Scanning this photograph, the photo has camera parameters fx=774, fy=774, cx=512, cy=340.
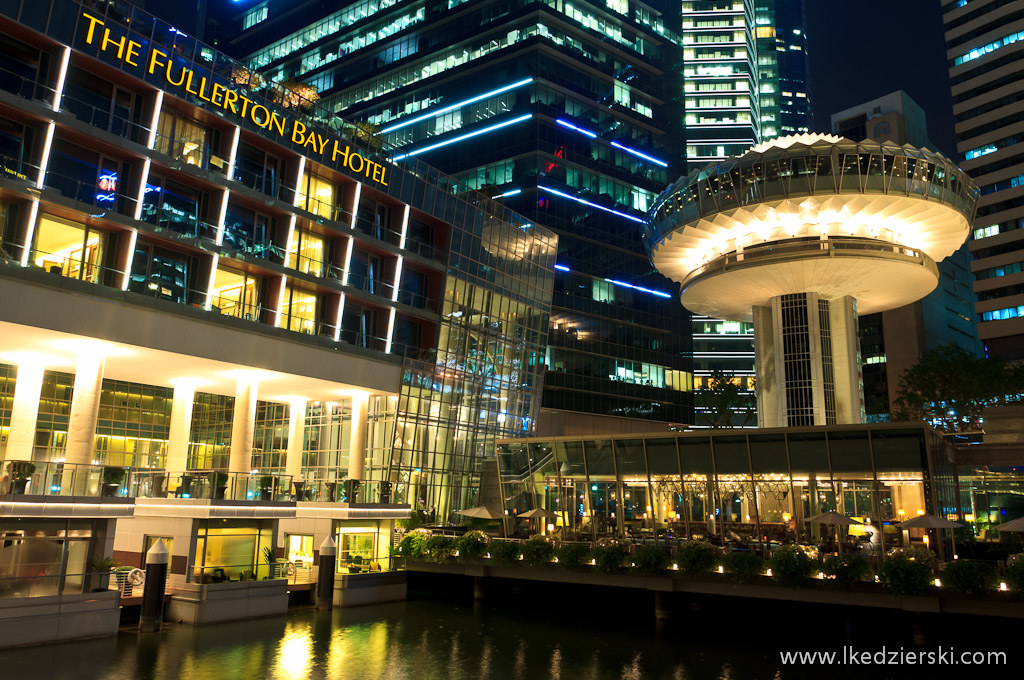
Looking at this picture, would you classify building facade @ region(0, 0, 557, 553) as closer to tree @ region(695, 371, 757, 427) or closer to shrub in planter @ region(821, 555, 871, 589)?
shrub in planter @ region(821, 555, 871, 589)

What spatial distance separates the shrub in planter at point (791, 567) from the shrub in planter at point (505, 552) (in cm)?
1185

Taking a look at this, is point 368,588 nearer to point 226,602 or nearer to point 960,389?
point 226,602

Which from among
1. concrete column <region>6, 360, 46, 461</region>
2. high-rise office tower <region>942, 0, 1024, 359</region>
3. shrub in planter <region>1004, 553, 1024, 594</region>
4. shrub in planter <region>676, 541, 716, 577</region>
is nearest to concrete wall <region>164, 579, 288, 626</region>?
concrete column <region>6, 360, 46, 461</region>

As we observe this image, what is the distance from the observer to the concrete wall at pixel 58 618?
23.4 meters

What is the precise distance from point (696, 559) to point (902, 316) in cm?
9837

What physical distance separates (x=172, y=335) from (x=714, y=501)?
86.9ft

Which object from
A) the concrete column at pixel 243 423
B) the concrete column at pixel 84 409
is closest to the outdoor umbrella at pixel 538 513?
the concrete column at pixel 243 423

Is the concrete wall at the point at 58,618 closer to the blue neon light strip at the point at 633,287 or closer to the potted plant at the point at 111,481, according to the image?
the potted plant at the point at 111,481

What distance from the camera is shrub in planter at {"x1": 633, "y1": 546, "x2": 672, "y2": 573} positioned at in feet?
104

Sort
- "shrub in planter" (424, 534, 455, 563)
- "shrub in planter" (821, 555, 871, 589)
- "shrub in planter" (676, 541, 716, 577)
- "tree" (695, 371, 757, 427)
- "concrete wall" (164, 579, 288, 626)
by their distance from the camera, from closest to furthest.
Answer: "shrub in planter" (821, 555, 871, 589) → "concrete wall" (164, 579, 288, 626) → "shrub in planter" (676, 541, 716, 577) → "shrub in planter" (424, 534, 455, 563) → "tree" (695, 371, 757, 427)

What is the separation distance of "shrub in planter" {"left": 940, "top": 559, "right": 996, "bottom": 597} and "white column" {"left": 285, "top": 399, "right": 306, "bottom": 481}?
32.9 metres

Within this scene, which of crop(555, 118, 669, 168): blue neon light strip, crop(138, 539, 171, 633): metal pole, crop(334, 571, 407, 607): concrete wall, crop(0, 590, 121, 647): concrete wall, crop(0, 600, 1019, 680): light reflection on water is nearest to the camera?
crop(0, 600, 1019, 680): light reflection on water

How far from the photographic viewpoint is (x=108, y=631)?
2570cm

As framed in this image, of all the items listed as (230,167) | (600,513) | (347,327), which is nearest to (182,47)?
(230,167)
